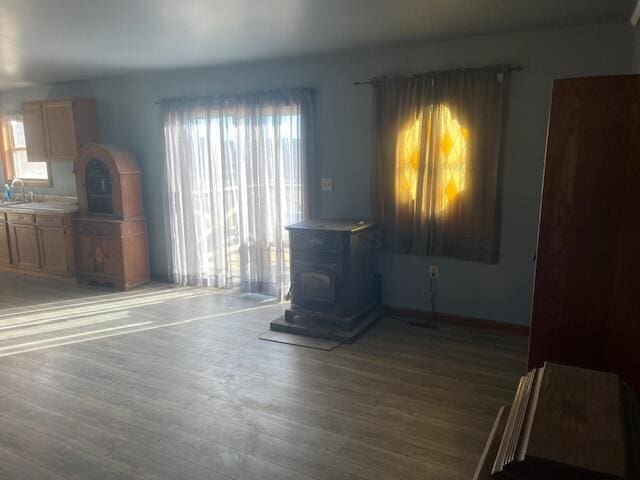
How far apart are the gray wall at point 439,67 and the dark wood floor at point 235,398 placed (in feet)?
1.34

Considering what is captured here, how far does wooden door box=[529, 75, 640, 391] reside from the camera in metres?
1.72

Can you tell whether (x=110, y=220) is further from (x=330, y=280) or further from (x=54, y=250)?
(x=330, y=280)

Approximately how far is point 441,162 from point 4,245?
555 centimetres

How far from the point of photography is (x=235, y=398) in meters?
2.85

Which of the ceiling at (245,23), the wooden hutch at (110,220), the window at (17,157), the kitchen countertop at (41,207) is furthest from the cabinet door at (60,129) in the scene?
the ceiling at (245,23)

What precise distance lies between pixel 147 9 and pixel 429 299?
3074 millimetres

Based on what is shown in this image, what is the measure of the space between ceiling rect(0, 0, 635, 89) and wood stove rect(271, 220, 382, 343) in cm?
150

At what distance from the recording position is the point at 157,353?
353 cm

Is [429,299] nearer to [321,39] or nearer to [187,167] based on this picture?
[321,39]

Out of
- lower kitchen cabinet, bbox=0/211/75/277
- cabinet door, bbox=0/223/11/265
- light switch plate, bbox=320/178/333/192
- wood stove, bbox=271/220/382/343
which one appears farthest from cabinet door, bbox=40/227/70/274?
light switch plate, bbox=320/178/333/192

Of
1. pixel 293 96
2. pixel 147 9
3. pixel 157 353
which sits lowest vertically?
pixel 157 353

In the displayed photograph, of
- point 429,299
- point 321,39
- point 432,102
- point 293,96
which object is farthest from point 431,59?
point 429,299

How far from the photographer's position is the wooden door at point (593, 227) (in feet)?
5.64

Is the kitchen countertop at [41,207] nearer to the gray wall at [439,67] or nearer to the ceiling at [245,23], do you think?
the gray wall at [439,67]
